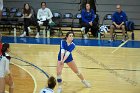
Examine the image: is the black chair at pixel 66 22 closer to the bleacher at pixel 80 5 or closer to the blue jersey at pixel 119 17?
the bleacher at pixel 80 5

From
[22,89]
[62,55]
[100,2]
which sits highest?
[100,2]

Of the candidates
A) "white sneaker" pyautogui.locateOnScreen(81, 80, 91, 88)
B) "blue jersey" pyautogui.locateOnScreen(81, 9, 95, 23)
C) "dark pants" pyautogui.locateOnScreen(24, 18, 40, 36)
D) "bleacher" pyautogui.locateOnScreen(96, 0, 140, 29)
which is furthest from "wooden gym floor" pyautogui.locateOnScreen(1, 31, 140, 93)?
"bleacher" pyautogui.locateOnScreen(96, 0, 140, 29)

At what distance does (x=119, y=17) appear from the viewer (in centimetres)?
1714

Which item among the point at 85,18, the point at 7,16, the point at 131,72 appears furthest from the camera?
the point at 7,16

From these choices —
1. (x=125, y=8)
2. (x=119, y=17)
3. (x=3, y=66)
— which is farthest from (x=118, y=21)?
(x=3, y=66)

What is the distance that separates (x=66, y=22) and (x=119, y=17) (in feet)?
12.7

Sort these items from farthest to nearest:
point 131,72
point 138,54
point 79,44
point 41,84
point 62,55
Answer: point 79,44
point 138,54
point 131,72
point 41,84
point 62,55

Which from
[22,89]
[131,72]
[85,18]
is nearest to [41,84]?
[22,89]

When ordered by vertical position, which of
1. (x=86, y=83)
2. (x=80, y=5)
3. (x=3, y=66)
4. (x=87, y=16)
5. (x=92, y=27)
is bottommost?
(x=86, y=83)

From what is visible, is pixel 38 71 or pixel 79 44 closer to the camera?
pixel 38 71

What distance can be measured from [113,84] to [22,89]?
259 centimetres

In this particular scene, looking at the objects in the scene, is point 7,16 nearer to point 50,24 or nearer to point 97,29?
point 50,24

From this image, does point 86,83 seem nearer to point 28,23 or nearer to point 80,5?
point 28,23

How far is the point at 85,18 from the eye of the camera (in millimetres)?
17703
